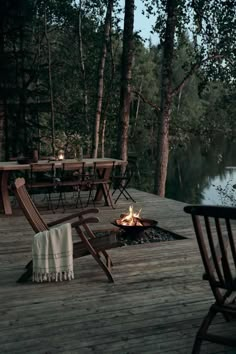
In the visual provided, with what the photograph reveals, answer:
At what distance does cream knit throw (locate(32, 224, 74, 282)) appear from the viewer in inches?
159

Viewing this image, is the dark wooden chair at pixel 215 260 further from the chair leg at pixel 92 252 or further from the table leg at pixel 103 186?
the table leg at pixel 103 186

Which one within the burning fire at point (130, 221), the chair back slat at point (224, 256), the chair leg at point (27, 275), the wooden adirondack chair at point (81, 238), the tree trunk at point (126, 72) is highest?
the tree trunk at point (126, 72)

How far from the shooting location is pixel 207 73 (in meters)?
11.6

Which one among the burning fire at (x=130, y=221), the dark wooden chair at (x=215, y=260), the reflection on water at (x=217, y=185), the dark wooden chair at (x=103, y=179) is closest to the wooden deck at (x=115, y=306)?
the dark wooden chair at (x=215, y=260)

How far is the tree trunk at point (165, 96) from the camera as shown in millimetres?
10602

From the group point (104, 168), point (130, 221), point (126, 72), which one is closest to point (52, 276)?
point (130, 221)

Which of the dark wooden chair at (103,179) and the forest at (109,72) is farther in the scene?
the forest at (109,72)

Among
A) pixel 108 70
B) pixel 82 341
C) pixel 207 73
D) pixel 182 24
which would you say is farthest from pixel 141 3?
pixel 82 341

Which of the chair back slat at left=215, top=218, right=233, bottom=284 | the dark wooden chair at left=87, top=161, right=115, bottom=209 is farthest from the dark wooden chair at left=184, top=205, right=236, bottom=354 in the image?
the dark wooden chair at left=87, top=161, right=115, bottom=209

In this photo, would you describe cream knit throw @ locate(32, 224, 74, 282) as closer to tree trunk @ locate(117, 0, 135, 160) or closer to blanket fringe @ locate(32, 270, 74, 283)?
blanket fringe @ locate(32, 270, 74, 283)

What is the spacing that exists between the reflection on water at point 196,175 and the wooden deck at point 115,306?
328 inches

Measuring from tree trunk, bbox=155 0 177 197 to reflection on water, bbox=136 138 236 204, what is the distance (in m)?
1.82

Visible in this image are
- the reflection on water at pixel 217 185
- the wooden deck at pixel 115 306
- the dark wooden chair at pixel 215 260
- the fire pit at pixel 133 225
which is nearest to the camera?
the dark wooden chair at pixel 215 260

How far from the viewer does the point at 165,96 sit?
1107cm
